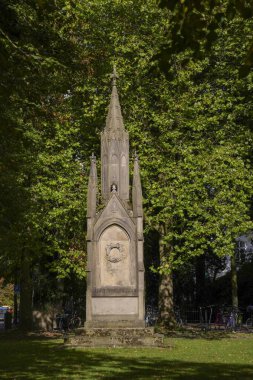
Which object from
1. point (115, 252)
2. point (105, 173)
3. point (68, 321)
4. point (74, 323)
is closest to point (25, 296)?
point (68, 321)

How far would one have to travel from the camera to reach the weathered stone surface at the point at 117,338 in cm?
1789

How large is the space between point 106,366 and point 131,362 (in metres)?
1.12

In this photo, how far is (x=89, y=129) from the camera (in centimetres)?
2584

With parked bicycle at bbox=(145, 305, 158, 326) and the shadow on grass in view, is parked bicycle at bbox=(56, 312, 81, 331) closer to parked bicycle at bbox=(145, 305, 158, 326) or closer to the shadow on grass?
parked bicycle at bbox=(145, 305, 158, 326)

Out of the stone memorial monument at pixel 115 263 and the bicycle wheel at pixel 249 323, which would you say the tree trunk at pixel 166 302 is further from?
the stone memorial monument at pixel 115 263

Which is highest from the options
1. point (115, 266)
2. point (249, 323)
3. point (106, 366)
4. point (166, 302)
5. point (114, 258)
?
point (114, 258)

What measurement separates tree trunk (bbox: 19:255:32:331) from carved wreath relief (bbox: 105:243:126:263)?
7662 millimetres

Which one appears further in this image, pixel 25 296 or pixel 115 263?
pixel 25 296

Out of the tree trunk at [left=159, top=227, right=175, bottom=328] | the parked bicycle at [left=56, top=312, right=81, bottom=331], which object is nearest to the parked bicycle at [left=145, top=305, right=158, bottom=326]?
the parked bicycle at [left=56, top=312, right=81, bottom=331]

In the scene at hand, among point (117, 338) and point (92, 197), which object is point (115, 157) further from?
point (117, 338)

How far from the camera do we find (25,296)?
88.3 feet

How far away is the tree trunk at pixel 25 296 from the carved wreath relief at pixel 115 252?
7662 mm

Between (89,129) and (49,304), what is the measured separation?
9.89m

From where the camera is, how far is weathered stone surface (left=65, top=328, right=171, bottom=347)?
17.9 metres
